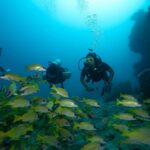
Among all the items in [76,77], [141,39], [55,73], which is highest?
[76,77]

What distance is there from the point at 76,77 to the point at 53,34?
7387cm

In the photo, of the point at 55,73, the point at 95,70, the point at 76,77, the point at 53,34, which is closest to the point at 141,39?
the point at 55,73

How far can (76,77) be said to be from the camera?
292 feet

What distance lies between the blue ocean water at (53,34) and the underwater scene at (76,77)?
1.70 ft

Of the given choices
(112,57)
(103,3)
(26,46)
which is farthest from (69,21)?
(26,46)

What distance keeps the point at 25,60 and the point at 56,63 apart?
→ 126992 millimetres

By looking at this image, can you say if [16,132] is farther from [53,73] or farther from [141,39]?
[141,39]

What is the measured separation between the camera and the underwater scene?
5.38 m

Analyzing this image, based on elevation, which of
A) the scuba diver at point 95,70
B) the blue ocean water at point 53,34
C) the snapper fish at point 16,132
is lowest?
the snapper fish at point 16,132

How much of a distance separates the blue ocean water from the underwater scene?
0.52 metres

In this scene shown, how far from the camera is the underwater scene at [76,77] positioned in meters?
5.38

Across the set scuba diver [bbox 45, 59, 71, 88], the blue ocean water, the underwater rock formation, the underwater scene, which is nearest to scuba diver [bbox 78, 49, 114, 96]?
the underwater scene

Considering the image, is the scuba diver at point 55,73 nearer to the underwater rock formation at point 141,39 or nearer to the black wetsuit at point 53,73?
the black wetsuit at point 53,73

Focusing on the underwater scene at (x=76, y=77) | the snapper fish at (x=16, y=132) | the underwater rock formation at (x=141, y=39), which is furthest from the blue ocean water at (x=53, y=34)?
the snapper fish at (x=16, y=132)
